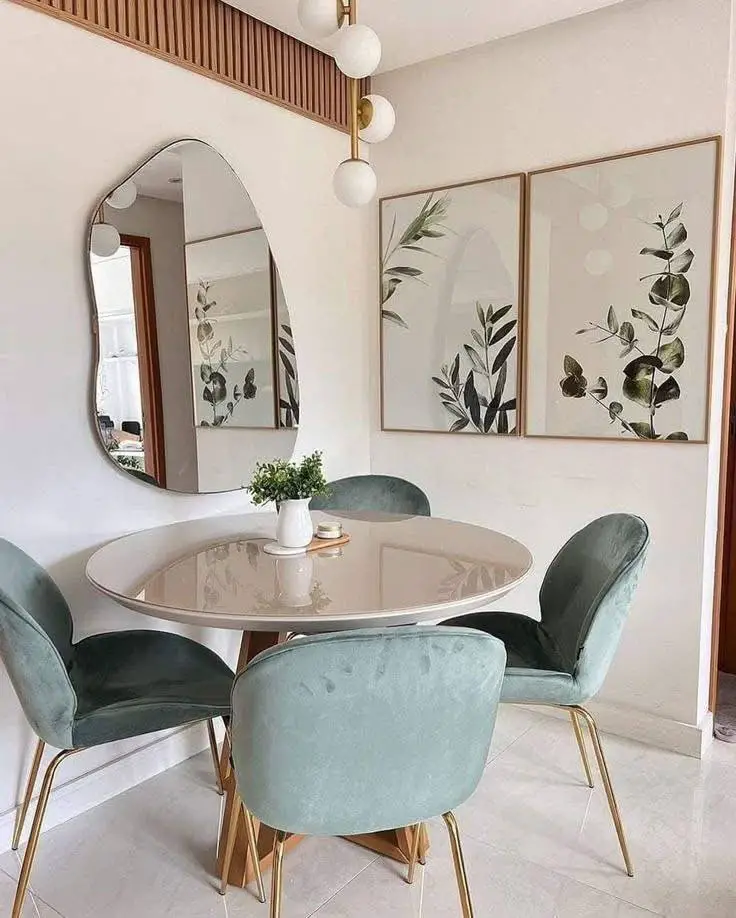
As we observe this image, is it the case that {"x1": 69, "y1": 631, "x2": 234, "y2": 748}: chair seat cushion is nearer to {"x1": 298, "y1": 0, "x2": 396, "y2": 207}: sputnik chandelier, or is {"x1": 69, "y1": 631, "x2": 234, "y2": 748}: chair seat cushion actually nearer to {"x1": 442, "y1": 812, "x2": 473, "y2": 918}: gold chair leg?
{"x1": 442, "y1": 812, "x2": 473, "y2": 918}: gold chair leg

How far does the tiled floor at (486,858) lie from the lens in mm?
1781

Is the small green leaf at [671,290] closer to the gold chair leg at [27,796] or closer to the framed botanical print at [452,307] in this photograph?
the framed botanical print at [452,307]

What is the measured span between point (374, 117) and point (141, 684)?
156 centimetres

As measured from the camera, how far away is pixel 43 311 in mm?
2043

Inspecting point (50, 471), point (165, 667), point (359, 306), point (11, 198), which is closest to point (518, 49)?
point (359, 306)

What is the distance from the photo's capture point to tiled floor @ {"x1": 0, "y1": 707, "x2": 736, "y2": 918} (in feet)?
5.84

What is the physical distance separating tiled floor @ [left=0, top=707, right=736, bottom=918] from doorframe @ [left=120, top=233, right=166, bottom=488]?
104 centimetres

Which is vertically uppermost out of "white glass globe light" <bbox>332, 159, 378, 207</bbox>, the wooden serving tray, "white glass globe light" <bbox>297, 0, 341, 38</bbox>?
"white glass globe light" <bbox>297, 0, 341, 38</bbox>

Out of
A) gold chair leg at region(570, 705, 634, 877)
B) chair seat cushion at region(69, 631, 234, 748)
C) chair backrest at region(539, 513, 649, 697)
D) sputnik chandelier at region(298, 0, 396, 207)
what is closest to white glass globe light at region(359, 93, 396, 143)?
sputnik chandelier at region(298, 0, 396, 207)

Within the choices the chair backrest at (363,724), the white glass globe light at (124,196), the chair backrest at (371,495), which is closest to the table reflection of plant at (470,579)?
the chair backrest at (363,724)

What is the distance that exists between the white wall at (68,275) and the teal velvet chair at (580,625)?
1143 mm

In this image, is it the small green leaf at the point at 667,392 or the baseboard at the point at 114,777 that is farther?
the small green leaf at the point at 667,392

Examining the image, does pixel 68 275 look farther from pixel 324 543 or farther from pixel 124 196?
pixel 324 543

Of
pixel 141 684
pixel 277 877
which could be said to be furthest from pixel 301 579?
pixel 277 877
